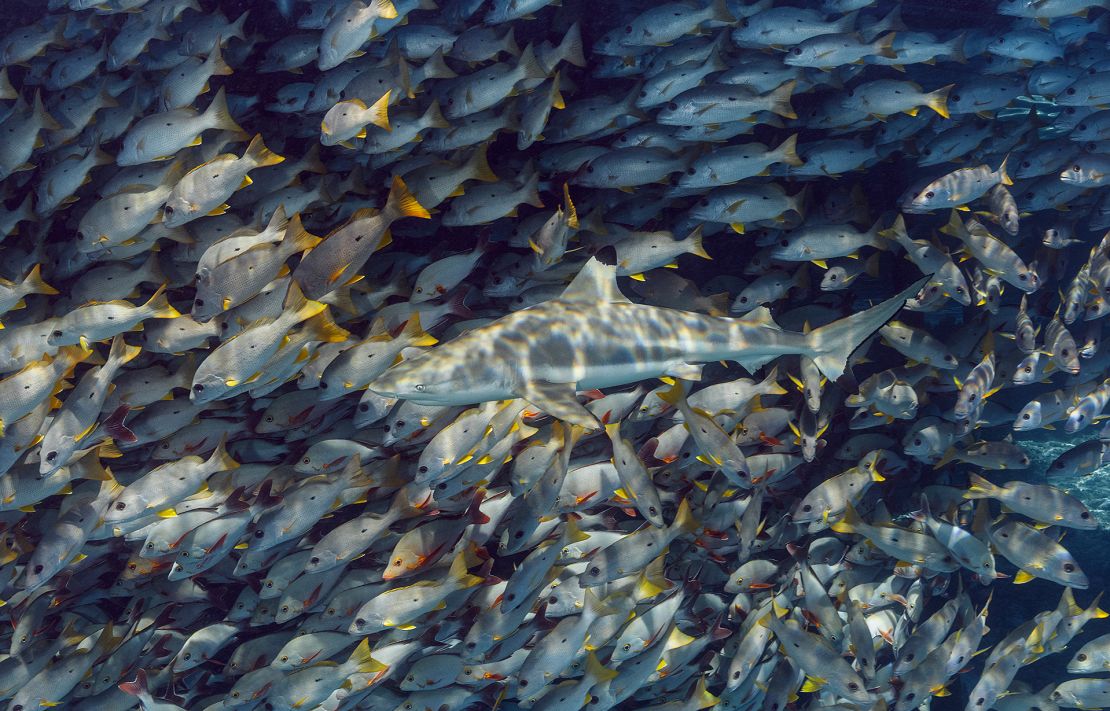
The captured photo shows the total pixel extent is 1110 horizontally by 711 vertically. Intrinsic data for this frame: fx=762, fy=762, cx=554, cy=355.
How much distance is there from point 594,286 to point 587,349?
19.0 inches

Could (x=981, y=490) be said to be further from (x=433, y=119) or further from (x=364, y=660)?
(x=433, y=119)

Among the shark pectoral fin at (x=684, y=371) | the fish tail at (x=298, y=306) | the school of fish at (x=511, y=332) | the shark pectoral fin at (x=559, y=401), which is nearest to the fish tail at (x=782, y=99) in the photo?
the school of fish at (x=511, y=332)

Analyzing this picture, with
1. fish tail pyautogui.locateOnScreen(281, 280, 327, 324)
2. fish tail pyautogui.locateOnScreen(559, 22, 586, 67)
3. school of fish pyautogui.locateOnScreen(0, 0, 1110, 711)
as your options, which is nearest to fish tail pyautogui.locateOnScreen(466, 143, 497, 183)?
school of fish pyautogui.locateOnScreen(0, 0, 1110, 711)

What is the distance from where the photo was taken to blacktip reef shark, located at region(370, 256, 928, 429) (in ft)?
Answer: 10.2

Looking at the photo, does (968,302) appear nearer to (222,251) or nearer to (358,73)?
(358,73)

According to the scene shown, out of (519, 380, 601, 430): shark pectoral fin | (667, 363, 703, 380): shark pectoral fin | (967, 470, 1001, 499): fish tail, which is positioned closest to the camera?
(519, 380, 601, 430): shark pectoral fin

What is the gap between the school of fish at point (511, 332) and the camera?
13.8ft

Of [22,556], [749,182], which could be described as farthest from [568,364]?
[22,556]

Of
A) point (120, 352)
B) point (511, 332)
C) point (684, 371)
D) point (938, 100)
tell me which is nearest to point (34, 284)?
point (120, 352)

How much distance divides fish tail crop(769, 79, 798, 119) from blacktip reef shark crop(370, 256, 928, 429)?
152 centimetres

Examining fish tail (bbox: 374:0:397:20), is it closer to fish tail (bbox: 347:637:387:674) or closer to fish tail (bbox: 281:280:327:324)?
fish tail (bbox: 281:280:327:324)

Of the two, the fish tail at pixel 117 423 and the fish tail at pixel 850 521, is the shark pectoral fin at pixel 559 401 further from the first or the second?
the fish tail at pixel 850 521

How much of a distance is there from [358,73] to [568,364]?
246 cm

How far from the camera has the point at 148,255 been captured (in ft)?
15.5
